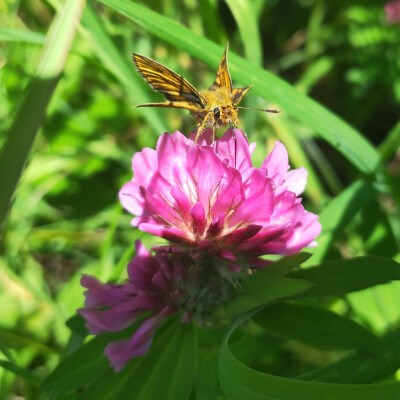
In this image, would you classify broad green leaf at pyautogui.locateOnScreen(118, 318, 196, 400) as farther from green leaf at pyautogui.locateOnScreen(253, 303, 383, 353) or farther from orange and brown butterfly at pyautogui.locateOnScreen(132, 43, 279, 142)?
orange and brown butterfly at pyautogui.locateOnScreen(132, 43, 279, 142)

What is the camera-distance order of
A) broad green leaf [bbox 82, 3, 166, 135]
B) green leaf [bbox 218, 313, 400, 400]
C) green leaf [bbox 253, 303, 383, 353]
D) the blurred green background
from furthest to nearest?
the blurred green background
broad green leaf [bbox 82, 3, 166, 135]
green leaf [bbox 253, 303, 383, 353]
green leaf [bbox 218, 313, 400, 400]

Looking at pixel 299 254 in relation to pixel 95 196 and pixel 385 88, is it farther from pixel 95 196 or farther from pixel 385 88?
pixel 385 88

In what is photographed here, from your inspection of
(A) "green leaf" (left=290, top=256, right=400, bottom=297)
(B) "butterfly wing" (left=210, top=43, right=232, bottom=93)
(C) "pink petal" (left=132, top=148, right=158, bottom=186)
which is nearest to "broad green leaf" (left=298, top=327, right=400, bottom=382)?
(A) "green leaf" (left=290, top=256, right=400, bottom=297)

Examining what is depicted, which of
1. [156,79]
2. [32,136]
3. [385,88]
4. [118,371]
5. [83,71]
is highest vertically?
[83,71]

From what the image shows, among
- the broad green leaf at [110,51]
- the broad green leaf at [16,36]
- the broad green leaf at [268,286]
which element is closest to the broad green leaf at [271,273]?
the broad green leaf at [268,286]

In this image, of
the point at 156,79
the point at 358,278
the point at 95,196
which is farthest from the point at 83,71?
the point at 358,278
